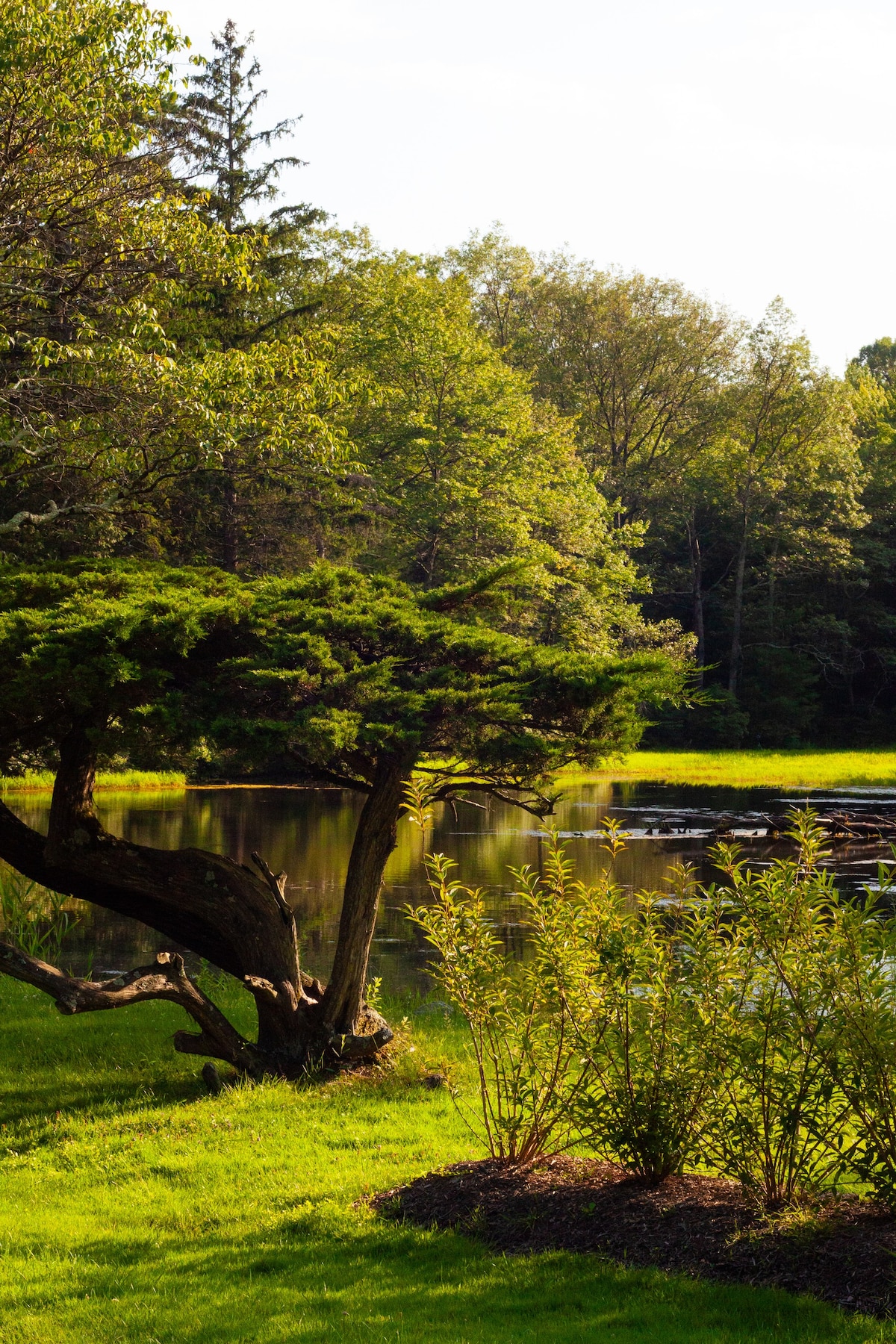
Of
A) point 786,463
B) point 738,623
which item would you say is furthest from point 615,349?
point 738,623

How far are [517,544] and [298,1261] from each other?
73.3ft

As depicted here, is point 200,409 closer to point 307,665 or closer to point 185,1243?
point 307,665

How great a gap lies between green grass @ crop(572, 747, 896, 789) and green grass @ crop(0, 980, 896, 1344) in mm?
25423

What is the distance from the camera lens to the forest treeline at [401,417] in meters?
13.3

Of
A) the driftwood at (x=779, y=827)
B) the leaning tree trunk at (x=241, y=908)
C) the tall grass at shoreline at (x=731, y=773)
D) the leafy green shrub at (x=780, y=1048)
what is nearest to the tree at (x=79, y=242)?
the leaning tree trunk at (x=241, y=908)

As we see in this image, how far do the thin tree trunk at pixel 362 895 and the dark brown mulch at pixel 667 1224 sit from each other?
296cm

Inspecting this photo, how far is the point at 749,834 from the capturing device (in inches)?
965

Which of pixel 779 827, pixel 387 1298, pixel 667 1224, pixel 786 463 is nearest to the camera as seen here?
pixel 387 1298

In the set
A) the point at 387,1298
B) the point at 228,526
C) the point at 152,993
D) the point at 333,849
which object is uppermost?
the point at 228,526

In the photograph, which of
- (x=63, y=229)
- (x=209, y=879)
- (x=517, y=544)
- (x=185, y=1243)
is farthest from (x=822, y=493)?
(x=185, y=1243)

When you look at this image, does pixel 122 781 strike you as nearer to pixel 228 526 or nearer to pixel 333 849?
pixel 333 849

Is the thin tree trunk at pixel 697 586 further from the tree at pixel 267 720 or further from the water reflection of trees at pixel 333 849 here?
the tree at pixel 267 720

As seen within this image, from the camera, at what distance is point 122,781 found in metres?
33.8

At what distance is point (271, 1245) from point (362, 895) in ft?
12.8
